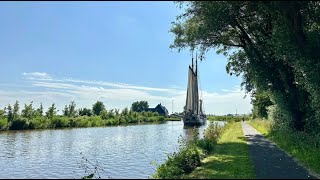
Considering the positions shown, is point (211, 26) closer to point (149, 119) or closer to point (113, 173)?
point (113, 173)

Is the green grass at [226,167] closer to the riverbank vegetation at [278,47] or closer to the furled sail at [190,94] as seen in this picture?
the riverbank vegetation at [278,47]

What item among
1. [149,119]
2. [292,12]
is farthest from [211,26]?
[149,119]

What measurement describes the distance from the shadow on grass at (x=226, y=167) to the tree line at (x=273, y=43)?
5.73 m

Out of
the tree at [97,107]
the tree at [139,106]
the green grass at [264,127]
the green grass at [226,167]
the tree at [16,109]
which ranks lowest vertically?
the green grass at [226,167]

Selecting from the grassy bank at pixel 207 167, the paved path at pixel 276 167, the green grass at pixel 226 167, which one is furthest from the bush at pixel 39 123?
Answer: the paved path at pixel 276 167

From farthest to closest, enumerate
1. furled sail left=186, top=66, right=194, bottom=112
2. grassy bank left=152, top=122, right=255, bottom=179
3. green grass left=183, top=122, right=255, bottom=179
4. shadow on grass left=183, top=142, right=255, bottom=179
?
furled sail left=186, top=66, right=194, bottom=112 < grassy bank left=152, top=122, right=255, bottom=179 < shadow on grass left=183, top=142, right=255, bottom=179 < green grass left=183, top=122, right=255, bottom=179

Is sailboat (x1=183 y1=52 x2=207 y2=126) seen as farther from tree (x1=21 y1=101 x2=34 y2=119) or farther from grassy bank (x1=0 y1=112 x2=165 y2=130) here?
tree (x1=21 y1=101 x2=34 y2=119)

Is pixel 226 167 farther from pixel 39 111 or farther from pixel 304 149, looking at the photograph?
pixel 39 111

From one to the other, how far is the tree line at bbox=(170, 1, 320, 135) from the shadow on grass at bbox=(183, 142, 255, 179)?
5.73 m

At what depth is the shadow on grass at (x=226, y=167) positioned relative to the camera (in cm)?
1355

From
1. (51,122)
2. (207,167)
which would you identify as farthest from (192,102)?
(207,167)

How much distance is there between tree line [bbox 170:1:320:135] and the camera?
62.5ft

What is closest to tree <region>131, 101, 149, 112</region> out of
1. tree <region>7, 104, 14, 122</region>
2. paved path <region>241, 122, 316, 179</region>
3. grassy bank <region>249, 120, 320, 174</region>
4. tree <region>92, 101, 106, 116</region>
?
tree <region>92, 101, 106, 116</region>

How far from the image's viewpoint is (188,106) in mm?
83250
